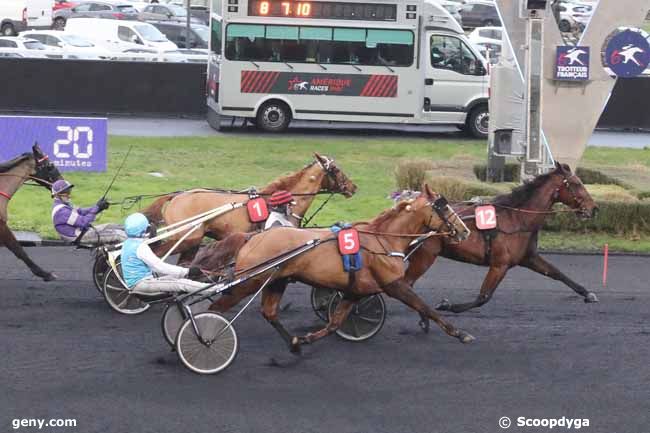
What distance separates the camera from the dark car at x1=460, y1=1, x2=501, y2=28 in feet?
167

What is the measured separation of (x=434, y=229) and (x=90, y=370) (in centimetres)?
311

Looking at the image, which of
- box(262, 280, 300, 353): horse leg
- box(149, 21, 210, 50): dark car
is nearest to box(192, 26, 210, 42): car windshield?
box(149, 21, 210, 50): dark car

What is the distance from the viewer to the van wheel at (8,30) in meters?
43.8

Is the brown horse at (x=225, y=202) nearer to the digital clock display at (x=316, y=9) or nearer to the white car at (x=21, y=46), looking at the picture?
the digital clock display at (x=316, y=9)

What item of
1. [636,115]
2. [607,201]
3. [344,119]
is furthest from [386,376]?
[636,115]

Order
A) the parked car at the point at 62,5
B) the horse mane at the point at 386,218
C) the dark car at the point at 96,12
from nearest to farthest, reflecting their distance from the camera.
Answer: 1. the horse mane at the point at 386,218
2. the dark car at the point at 96,12
3. the parked car at the point at 62,5

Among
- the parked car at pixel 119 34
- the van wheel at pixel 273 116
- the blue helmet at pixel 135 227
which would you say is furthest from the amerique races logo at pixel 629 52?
the parked car at pixel 119 34

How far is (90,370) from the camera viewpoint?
9203mm

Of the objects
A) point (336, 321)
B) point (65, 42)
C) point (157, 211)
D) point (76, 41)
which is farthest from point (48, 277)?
point (76, 41)

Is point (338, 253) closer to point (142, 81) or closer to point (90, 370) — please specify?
point (90, 370)

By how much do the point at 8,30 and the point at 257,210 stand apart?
1396 inches

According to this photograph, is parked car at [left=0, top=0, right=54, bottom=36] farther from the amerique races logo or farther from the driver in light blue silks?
the driver in light blue silks

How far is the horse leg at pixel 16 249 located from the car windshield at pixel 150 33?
26500 millimetres

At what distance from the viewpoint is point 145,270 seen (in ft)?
31.2
